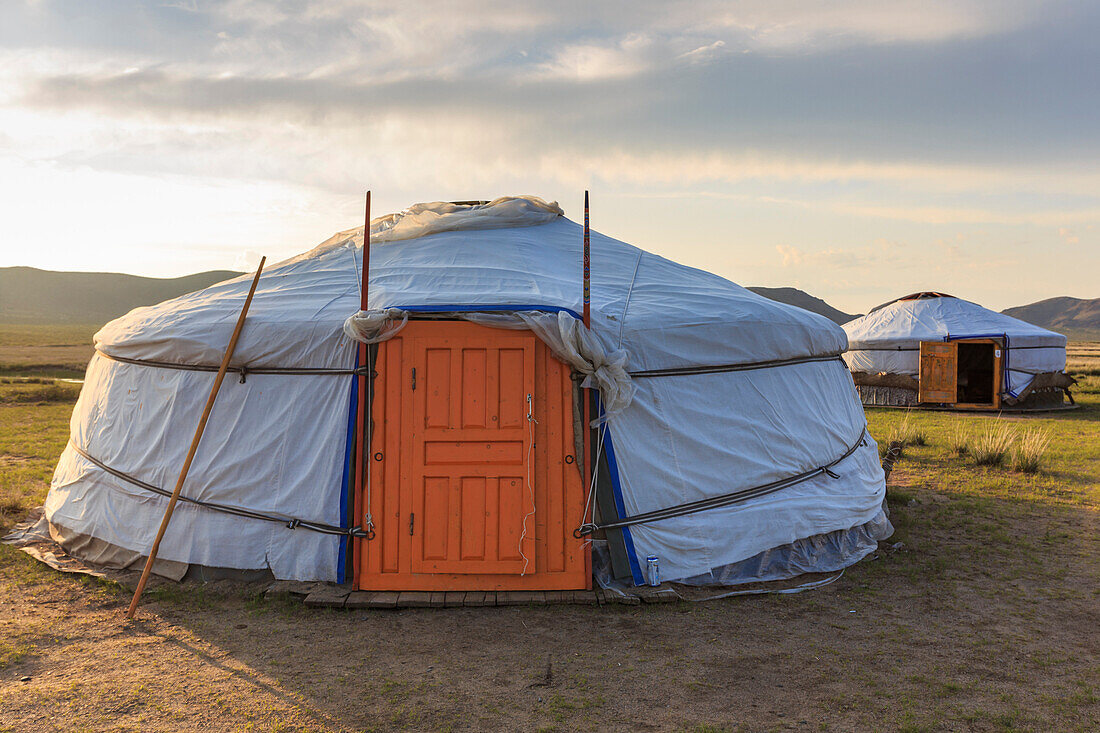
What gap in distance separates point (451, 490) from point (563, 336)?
1.17 m

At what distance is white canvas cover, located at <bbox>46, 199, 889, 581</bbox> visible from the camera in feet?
16.0

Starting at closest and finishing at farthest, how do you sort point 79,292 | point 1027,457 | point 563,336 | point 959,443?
point 563,336 → point 1027,457 → point 959,443 → point 79,292

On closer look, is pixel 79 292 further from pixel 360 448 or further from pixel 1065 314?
pixel 1065 314

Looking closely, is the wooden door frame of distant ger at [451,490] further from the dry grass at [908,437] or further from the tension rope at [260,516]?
the dry grass at [908,437]

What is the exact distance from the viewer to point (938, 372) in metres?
15.3

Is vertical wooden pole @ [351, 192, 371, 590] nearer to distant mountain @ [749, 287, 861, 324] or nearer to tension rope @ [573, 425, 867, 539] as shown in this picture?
tension rope @ [573, 425, 867, 539]

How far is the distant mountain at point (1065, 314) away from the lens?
127750mm

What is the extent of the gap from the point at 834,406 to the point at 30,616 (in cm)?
565

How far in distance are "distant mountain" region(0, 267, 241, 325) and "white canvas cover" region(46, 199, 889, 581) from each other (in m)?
111

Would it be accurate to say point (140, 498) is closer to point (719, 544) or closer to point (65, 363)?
point (719, 544)

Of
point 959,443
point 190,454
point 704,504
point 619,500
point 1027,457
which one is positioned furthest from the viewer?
point 959,443

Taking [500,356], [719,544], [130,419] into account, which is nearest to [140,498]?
[130,419]

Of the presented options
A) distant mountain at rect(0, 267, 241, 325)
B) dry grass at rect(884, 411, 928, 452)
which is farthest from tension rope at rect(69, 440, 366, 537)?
distant mountain at rect(0, 267, 241, 325)

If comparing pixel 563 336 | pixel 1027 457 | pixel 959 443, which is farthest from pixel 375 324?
pixel 959 443
